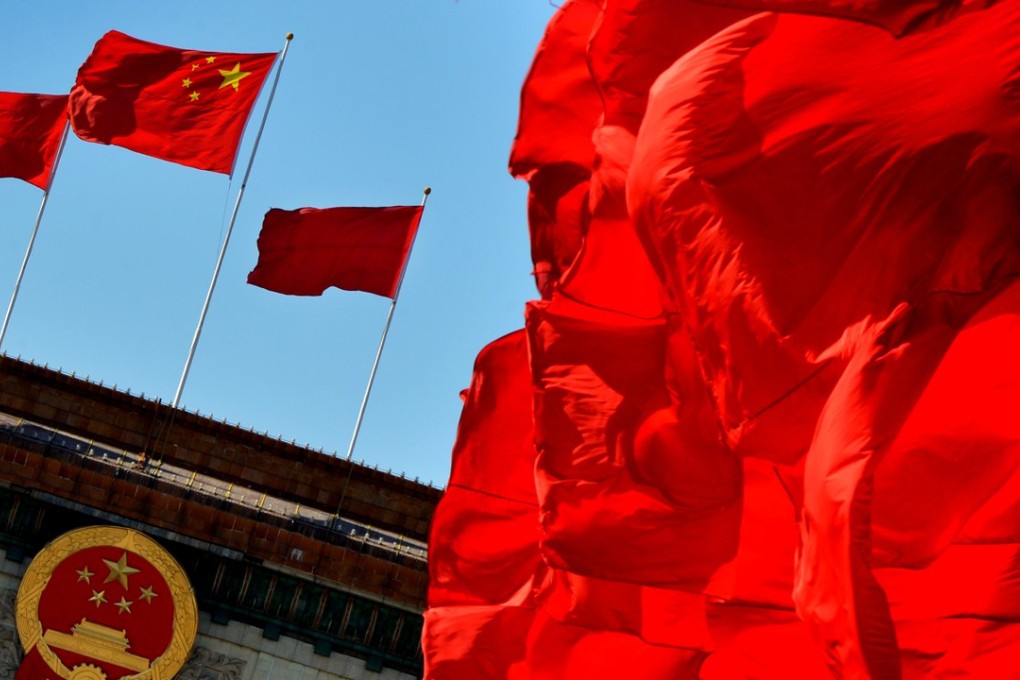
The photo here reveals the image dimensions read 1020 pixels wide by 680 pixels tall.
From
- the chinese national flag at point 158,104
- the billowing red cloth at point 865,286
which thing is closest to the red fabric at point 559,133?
the billowing red cloth at point 865,286

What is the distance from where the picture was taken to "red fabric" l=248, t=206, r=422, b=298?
2823 cm

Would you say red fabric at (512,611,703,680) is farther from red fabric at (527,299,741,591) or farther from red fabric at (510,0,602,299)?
red fabric at (510,0,602,299)

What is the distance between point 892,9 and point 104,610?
19369 mm

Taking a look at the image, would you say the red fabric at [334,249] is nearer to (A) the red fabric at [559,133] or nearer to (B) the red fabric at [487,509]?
(B) the red fabric at [487,509]

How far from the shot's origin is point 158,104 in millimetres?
27469

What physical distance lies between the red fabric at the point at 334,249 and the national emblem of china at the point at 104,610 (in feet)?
17.9

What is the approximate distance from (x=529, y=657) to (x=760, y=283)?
5176 millimetres

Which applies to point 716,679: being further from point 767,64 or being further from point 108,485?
point 108,485

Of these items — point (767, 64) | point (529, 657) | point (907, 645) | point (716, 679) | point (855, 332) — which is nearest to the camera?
point (855, 332)

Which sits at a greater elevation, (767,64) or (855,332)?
(767,64)

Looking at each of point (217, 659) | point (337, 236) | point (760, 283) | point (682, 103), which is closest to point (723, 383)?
point (760, 283)

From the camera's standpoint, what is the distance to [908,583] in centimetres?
984

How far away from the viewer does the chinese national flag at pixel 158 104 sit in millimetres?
27141

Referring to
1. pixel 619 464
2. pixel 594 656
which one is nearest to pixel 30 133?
pixel 594 656
